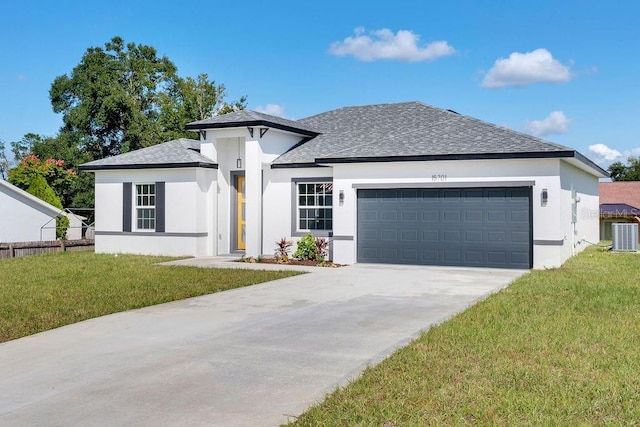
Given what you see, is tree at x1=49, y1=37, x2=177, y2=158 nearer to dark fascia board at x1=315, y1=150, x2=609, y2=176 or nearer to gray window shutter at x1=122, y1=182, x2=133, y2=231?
gray window shutter at x1=122, y1=182, x2=133, y2=231

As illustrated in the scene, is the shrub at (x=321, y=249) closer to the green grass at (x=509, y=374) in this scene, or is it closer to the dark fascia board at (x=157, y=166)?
the dark fascia board at (x=157, y=166)

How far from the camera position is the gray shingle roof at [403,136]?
53.7 feet

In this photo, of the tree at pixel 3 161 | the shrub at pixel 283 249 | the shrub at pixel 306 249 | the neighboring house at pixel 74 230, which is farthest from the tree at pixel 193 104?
the tree at pixel 3 161

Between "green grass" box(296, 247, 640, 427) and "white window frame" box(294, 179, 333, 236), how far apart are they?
30.5ft

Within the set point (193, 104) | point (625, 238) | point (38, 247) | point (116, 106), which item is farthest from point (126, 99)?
point (625, 238)

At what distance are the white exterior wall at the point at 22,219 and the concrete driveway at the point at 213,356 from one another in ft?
55.9

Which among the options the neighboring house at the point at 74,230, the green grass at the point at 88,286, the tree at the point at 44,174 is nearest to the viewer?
the green grass at the point at 88,286

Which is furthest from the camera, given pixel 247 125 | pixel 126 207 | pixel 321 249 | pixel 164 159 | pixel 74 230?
pixel 74 230

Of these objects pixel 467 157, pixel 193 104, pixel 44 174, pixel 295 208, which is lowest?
pixel 295 208

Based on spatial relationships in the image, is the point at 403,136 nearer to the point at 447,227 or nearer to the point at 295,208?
the point at 447,227

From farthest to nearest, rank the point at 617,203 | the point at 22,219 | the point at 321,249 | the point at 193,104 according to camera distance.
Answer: the point at 193,104
the point at 617,203
the point at 22,219
the point at 321,249

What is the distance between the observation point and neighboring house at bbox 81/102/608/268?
1588 centimetres

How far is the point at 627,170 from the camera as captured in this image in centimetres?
6556

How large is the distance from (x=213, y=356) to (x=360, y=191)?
A: 11.1 meters
